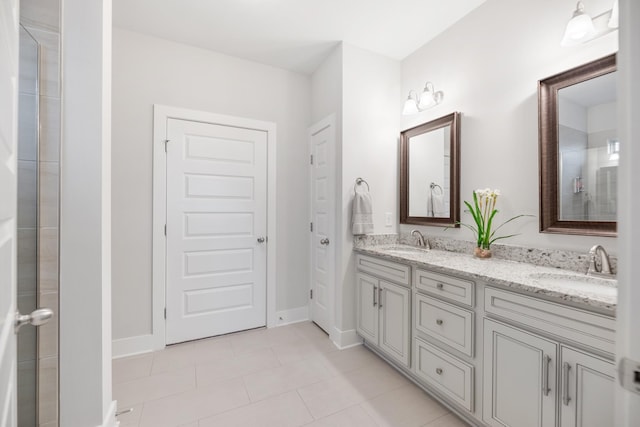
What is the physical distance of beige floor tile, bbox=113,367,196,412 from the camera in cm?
176

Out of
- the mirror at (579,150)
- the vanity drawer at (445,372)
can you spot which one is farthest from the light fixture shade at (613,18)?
the vanity drawer at (445,372)

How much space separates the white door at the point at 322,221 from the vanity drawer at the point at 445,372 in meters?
0.95

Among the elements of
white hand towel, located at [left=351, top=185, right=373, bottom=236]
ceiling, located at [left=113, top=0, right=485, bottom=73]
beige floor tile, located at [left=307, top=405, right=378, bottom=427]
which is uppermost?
ceiling, located at [left=113, top=0, right=485, bottom=73]

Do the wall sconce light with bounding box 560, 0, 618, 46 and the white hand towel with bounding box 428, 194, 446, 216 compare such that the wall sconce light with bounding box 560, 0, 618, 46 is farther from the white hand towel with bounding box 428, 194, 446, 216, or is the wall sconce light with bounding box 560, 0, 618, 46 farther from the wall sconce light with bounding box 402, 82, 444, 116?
the white hand towel with bounding box 428, 194, 446, 216

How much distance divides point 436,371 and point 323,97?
2.48m

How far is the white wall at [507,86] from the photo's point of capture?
5.26 feet

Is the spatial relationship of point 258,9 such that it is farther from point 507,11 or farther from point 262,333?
point 262,333

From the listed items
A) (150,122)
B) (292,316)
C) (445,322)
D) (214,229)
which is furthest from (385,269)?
(150,122)

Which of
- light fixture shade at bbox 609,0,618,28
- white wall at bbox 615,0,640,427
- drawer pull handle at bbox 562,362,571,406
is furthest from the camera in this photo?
light fixture shade at bbox 609,0,618,28

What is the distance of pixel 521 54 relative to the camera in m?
1.78

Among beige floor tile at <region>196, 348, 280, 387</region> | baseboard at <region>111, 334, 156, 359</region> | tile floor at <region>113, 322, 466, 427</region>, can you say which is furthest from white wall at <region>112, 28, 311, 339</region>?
beige floor tile at <region>196, 348, 280, 387</region>

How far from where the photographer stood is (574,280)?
4.60 feet

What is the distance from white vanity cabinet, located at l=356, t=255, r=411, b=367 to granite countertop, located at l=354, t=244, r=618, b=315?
0.49 ft

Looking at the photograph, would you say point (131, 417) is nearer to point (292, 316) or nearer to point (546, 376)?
point (292, 316)
